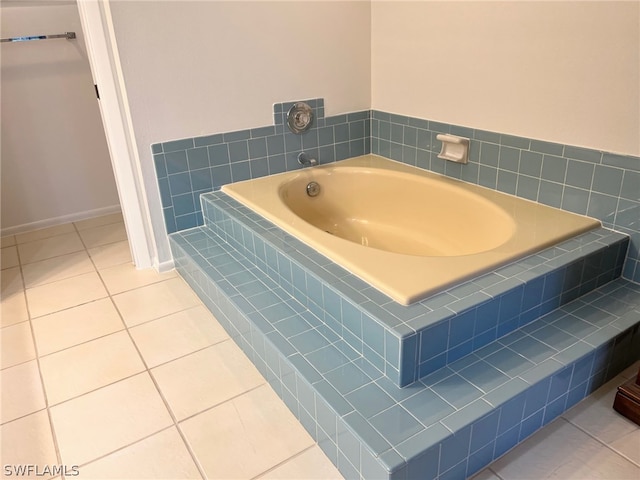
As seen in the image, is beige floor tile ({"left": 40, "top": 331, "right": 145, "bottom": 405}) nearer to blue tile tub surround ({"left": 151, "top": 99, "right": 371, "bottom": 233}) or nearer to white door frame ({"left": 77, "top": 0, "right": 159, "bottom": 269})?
white door frame ({"left": 77, "top": 0, "right": 159, "bottom": 269})

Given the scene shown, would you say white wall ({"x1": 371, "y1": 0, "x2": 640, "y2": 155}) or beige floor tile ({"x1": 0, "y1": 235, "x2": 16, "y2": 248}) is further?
beige floor tile ({"x1": 0, "y1": 235, "x2": 16, "y2": 248})

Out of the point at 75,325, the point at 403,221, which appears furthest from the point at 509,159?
the point at 75,325

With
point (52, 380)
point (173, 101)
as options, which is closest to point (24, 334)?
point (52, 380)

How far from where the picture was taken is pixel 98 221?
3.19 metres

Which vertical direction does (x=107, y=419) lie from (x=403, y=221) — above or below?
below

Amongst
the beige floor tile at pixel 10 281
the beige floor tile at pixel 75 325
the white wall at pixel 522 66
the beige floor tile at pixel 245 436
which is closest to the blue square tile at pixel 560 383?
the beige floor tile at pixel 245 436

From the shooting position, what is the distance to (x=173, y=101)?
87.8 inches

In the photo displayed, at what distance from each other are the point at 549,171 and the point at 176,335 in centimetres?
168

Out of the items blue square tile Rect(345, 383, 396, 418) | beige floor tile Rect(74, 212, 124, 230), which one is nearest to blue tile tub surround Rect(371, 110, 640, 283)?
blue square tile Rect(345, 383, 396, 418)

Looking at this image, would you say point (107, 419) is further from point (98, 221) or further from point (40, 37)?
point (40, 37)

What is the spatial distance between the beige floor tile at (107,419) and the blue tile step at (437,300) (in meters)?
0.62

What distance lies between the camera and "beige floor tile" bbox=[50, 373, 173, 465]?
1.44 metres

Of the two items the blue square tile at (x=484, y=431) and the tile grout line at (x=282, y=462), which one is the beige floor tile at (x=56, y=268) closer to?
the tile grout line at (x=282, y=462)

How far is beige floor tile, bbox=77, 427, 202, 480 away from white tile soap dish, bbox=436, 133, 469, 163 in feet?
5.60
